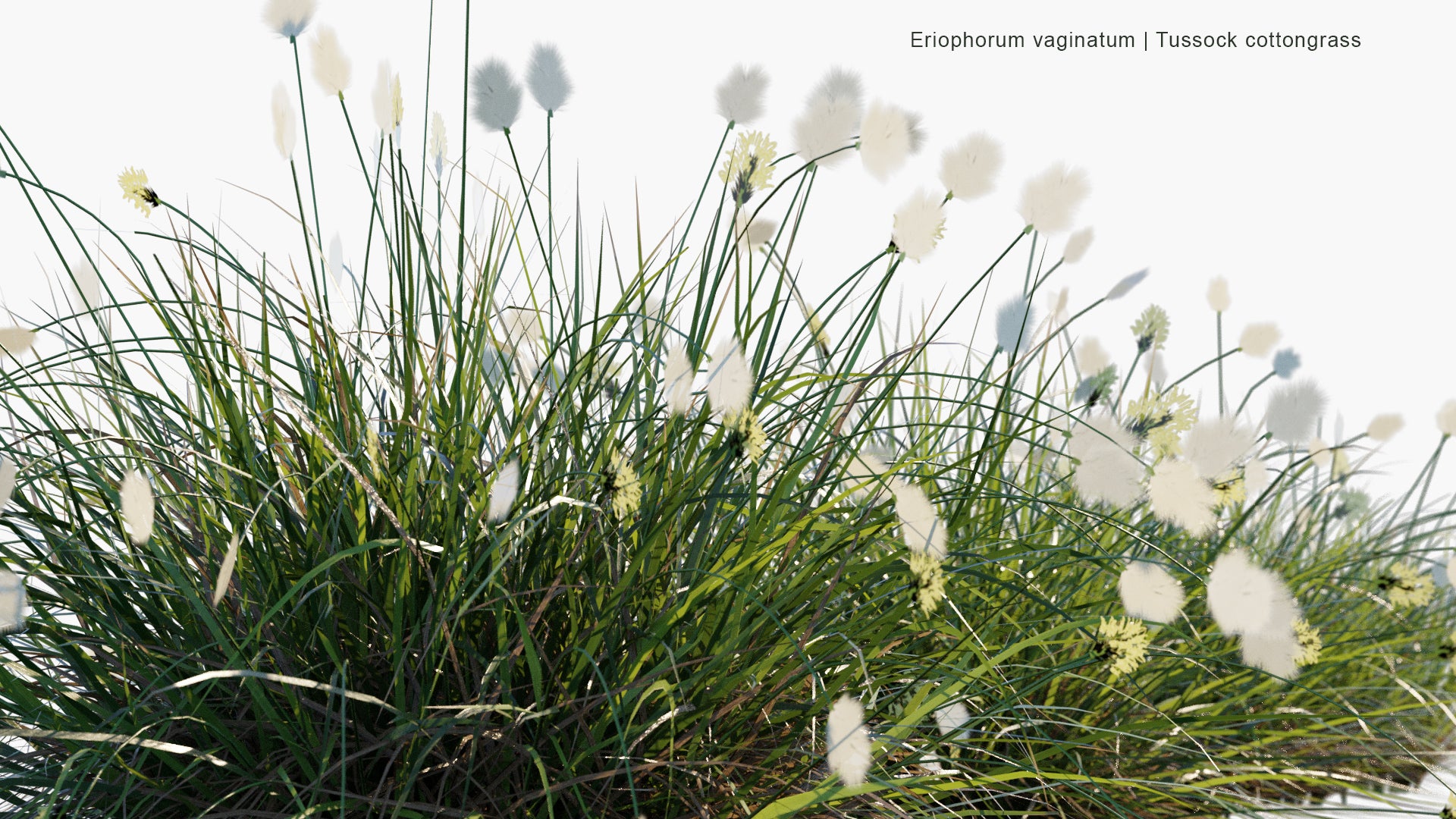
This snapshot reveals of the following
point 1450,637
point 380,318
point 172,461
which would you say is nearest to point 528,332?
point 380,318

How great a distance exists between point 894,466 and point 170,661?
3.38ft

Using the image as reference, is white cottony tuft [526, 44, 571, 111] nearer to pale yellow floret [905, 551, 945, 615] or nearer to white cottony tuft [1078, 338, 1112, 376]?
pale yellow floret [905, 551, 945, 615]

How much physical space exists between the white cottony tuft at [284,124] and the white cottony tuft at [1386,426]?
2123 millimetres

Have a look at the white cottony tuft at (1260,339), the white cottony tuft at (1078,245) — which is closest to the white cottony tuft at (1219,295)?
the white cottony tuft at (1260,339)

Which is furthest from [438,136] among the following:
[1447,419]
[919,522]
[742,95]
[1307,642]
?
[1447,419]

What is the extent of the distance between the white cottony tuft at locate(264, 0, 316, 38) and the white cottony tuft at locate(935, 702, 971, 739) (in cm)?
136

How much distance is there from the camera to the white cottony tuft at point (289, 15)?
1558mm

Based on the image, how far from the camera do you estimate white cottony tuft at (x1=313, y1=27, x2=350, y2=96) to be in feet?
5.26

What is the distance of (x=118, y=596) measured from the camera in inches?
57.9

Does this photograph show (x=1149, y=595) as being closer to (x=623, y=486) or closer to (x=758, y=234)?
(x=623, y=486)

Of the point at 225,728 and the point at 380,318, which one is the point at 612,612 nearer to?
the point at 225,728

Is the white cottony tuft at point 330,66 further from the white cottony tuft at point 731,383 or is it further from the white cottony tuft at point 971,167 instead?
the white cottony tuft at point 971,167

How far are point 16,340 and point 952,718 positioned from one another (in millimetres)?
1480

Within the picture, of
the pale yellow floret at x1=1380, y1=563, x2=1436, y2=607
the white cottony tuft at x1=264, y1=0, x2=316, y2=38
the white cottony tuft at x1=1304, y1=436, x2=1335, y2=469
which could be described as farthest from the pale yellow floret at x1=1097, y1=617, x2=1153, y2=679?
the white cottony tuft at x1=264, y1=0, x2=316, y2=38
